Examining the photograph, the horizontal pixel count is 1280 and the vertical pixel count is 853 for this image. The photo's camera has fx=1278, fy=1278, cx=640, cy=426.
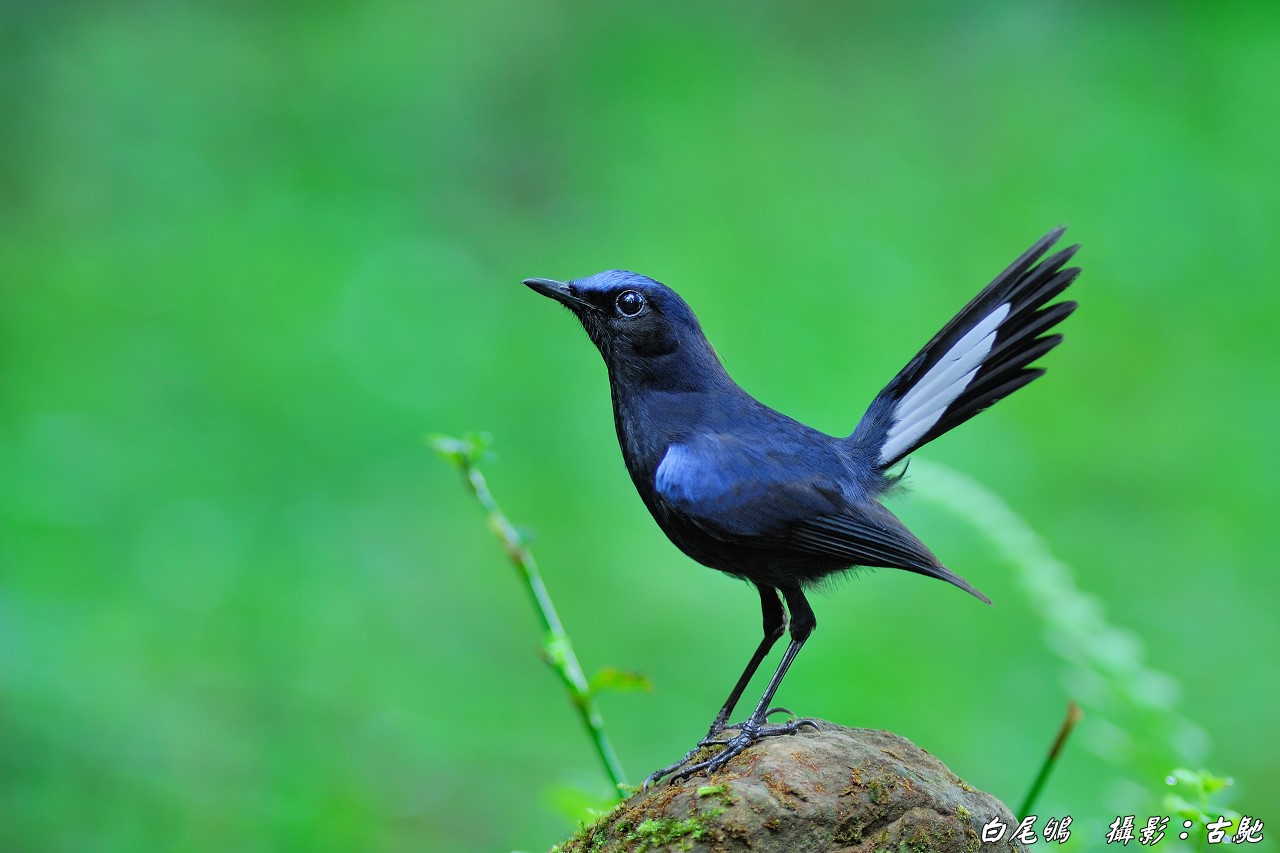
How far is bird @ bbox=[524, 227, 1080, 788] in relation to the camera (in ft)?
12.4

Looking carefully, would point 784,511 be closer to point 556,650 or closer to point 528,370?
point 556,650

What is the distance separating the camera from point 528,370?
369 inches

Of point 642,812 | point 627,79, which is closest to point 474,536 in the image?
point 627,79

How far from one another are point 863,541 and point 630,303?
3.68 feet

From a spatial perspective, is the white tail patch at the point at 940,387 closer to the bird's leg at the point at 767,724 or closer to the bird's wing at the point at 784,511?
the bird's wing at the point at 784,511

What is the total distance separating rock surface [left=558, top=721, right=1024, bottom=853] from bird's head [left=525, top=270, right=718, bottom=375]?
139cm

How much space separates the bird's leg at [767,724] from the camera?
3.45 meters

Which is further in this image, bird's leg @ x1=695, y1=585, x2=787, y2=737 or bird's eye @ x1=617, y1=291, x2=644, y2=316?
bird's eye @ x1=617, y1=291, x2=644, y2=316

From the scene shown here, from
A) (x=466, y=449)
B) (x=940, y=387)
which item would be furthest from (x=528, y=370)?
(x=466, y=449)

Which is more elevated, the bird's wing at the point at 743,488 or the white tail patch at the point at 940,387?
the white tail patch at the point at 940,387

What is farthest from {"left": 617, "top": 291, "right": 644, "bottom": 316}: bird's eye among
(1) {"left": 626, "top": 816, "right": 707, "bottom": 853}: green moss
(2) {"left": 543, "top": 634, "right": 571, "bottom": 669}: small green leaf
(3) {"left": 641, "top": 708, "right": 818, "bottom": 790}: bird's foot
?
(1) {"left": 626, "top": 816, "right": 707, "bottom": 853}: green moss

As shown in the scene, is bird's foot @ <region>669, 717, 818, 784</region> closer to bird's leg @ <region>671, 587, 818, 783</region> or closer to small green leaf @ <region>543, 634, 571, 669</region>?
bird's leg @ <region>671, 587, 818, 783</region>

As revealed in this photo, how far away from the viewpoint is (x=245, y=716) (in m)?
6.98

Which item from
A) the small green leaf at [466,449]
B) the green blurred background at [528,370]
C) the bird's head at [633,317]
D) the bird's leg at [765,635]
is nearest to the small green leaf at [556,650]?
the small green leaf at [466,449]
